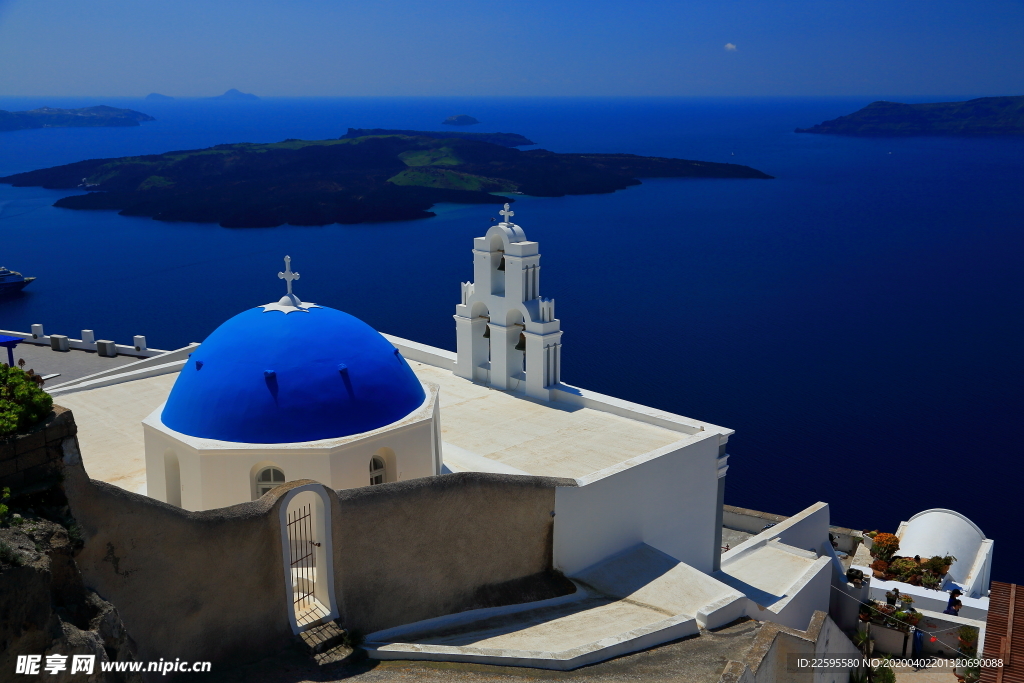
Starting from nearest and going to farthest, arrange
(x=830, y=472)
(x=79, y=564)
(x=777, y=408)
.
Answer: (x=79, y=564) → (x=830, y=472) → (x=777, y=408)

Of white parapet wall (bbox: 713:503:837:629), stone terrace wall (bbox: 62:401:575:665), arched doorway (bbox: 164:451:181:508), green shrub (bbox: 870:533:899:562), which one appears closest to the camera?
stone terrace wall (bbox: 62:401:575:665)

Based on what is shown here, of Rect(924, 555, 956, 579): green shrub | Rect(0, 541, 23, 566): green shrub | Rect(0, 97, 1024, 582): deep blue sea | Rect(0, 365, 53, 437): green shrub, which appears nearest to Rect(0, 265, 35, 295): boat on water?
Rect(0, 97, 1024, 582): deep blue sea

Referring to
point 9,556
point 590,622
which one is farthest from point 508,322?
point 9,556

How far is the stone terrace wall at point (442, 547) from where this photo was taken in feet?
37.9

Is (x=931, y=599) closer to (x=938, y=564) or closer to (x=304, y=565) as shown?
(x=938, y=564)

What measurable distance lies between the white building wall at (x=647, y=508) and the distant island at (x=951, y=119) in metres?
175

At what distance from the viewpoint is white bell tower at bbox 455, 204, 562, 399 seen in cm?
1933

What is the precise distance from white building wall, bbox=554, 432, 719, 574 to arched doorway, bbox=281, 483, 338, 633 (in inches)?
156

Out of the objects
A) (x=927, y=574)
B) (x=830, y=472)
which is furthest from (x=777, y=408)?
(x=927, y=574)

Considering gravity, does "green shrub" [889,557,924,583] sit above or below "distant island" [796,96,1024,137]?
below

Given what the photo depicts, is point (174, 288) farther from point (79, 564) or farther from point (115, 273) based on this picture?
point (79, 564)

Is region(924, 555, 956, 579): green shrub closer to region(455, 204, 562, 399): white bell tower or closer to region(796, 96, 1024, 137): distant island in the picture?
region(455, 204, 562, 399): white bell tower

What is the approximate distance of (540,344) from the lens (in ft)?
63.0

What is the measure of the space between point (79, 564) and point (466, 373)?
12237 mm
